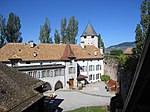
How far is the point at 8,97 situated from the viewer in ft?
26.1

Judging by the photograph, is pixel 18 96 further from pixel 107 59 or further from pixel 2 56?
pixel 107 59

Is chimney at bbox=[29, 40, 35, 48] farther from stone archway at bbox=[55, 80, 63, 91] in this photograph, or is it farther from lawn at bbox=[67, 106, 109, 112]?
lawn at bbox=[67, 106, 109, 112]

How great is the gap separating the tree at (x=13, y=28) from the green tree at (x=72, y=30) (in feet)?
43.0

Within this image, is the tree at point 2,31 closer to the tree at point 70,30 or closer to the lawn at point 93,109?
the tree at point 70,30

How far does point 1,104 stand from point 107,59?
1544 inches

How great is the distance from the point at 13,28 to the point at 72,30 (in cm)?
1583

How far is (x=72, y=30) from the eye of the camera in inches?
2064

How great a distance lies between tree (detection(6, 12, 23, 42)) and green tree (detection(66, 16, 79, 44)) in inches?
516

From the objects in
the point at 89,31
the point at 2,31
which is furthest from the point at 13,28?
the point at 89,31

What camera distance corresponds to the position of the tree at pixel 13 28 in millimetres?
47500

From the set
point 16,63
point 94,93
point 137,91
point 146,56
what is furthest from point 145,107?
point 16,63

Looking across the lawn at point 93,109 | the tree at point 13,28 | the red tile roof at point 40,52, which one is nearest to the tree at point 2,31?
the tree at point 13,28

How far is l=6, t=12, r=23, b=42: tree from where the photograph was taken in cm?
4750

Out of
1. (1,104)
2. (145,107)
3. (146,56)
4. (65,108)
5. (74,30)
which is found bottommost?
(65,108)
